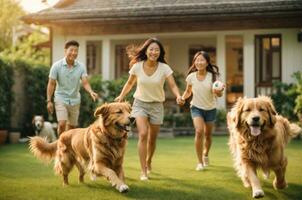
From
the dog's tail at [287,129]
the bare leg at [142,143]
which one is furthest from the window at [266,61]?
the bare leg at [142,143]

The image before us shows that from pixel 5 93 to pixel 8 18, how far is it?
23257mm

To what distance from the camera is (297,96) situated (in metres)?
16.6

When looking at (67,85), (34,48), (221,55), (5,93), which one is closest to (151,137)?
(67,85)

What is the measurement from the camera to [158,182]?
8242 mm

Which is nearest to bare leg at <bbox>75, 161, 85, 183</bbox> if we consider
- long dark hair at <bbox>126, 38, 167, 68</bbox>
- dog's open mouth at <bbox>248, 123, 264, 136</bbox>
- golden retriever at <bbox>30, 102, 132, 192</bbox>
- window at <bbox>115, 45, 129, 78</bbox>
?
golden retriever at <bbox>30, 102, 132, 192</bbox>

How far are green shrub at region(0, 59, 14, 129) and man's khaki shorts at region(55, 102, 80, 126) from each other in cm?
675

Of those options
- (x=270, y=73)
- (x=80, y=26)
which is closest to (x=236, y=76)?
(x=270, y=73)

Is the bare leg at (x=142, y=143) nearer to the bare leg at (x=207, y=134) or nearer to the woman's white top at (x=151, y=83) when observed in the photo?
the woman's white top at (x=151, y=83)

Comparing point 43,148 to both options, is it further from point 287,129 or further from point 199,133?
point 287,129

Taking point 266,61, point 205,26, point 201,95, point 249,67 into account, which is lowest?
point 201,95

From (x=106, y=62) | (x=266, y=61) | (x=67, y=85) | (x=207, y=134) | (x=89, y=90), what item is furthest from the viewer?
(x=106, y=62)

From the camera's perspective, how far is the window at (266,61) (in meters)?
18.9

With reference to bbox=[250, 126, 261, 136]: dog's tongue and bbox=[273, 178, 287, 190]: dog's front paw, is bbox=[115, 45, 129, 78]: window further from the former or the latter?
bbox=[250, 126, 261, 136]: dog's tongue

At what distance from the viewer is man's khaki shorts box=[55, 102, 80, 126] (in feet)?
30.9
